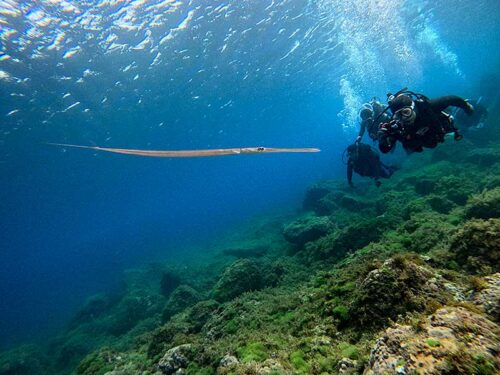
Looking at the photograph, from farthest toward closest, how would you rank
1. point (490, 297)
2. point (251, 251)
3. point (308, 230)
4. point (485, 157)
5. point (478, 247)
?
point (251, 251) → point (485, 157) → point (308, 230) → point (478, 247) → point (490, 297)

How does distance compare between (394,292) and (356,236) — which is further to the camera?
(356,236)

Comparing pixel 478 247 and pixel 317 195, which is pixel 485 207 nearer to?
pixel 478 247

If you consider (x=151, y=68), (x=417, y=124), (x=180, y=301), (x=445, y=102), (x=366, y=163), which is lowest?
(x=180, y=301)

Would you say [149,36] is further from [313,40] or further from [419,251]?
[419,251]

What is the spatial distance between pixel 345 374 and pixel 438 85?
545ft

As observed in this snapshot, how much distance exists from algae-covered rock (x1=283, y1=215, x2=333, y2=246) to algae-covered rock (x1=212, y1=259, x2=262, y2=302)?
3640 millimetres

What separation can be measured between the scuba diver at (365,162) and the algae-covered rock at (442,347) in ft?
23.6

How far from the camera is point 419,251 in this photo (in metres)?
5.34

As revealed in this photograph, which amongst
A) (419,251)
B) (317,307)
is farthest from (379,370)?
(419,251)

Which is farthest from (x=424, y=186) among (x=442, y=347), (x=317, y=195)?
(x=442, y=347)

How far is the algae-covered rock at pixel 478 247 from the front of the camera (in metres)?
3.51

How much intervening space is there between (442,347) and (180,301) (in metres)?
9.37

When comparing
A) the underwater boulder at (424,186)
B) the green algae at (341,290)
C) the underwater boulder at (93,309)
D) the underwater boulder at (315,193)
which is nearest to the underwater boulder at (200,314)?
the green algae at (341,290)

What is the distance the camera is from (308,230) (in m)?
10.9
